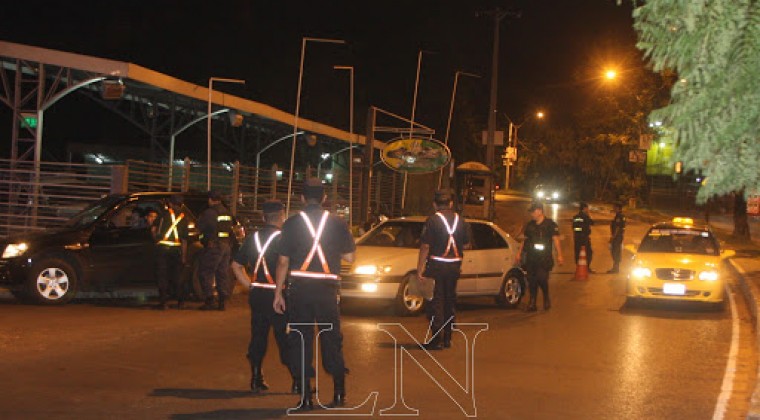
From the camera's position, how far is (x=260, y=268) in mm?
8883

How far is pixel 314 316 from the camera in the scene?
802 centimetres

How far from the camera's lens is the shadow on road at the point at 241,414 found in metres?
8.12

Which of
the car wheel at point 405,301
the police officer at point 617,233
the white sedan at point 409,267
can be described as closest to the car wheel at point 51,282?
the white sedan at point 409,267

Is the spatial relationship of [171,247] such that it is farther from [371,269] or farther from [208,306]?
[371,269]

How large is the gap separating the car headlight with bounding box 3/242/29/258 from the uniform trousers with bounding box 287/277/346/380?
326 inches

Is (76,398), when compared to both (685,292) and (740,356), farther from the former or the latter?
(685,292)

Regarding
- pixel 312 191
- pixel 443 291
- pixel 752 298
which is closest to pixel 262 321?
pixel 312 191

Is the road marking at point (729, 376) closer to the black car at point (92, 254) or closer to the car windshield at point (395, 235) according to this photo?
the car windshield at point (395, 235)

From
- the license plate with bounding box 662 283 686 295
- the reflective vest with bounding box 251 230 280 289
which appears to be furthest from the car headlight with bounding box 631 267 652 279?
the reflective vest with bounding box 251 230 280 289

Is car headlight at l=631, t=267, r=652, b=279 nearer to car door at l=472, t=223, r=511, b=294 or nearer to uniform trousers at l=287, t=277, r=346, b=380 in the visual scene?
car door at l=472, t=223, r=511, b=294

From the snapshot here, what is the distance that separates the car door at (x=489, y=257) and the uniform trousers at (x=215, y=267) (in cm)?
401

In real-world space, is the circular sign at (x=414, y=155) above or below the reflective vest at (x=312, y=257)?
above

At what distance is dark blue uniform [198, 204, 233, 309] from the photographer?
47.1 ft

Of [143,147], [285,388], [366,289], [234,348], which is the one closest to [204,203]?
[366,289]
